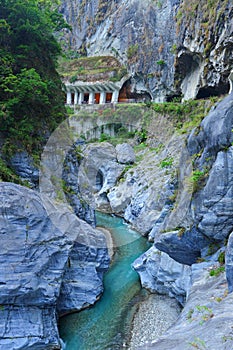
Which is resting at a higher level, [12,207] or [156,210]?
[12,207]

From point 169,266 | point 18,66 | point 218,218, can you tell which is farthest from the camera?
point 18,66

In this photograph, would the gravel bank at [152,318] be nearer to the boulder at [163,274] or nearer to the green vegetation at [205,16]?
the boulder at [163,274]

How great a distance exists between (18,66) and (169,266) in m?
11.5

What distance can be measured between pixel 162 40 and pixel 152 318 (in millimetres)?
28975

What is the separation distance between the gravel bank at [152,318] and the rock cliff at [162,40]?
671 inches

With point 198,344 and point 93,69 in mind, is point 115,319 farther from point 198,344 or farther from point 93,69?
point 93,69

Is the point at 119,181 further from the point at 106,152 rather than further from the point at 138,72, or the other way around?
the point at 138,72

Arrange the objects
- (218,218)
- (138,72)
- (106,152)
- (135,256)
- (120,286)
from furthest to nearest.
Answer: (138,72)
(106,152)
(135,256)
(120,286)
(218,218)

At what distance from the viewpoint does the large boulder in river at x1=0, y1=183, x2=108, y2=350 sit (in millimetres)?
8383

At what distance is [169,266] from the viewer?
11.8 meters

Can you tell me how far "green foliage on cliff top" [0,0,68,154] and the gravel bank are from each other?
333 inches

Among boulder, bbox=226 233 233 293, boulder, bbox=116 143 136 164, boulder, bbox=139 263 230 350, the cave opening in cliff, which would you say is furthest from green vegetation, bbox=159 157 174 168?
the cave opening in cliff

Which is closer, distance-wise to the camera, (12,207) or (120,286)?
(12,207)

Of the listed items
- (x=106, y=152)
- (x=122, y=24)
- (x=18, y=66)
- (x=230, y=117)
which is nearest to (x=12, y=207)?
(x=230, y=117)
